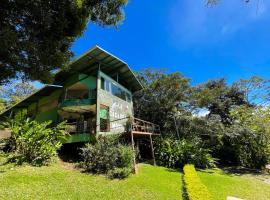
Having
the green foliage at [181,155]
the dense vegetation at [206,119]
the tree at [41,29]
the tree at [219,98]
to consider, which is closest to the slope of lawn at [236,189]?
the green foliage at [181,155]

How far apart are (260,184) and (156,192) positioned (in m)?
8.92

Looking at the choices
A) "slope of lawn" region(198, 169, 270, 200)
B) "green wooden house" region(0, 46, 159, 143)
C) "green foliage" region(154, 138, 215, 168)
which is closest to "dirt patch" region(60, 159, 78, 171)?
"green wooden house" region(0, 46, 159, 143)

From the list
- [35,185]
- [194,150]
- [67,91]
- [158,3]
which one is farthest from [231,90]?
[35,185]

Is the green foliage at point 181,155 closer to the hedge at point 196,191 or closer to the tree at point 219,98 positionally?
the hedge at point 196,191

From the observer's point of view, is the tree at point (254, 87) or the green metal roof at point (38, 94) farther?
the tree at point (254, 87)

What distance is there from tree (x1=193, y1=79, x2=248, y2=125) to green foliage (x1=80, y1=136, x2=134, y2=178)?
1427cm

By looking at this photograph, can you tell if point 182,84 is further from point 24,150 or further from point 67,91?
point 24,150

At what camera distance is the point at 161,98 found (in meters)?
24.4

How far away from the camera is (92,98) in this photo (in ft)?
57.1

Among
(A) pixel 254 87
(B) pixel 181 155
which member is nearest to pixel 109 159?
(B) pixel 181 155

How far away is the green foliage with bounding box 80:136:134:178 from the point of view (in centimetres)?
1222

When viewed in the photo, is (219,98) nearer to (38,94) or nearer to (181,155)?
(181,155)

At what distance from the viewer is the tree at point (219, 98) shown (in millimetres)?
24406

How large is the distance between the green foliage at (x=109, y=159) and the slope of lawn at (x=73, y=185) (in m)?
0.70
